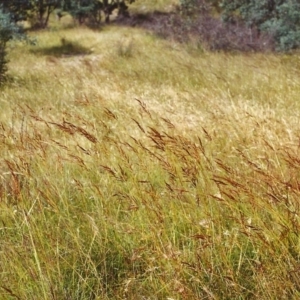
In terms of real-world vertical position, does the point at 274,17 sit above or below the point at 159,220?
above

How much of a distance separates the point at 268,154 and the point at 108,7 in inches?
924

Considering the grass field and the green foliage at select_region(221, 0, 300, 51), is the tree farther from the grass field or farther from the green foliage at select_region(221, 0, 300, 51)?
the grass field

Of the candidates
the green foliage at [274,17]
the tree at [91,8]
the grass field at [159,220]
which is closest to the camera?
the grass field at [159,220]

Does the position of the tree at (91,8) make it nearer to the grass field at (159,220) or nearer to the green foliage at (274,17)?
the green foliage at (274,17)

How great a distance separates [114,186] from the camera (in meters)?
2.53

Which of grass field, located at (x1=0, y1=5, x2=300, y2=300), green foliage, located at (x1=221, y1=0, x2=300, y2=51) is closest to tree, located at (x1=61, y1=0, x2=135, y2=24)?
green foliage, located at (x1=221, y1=0, x2=300, y2=51)

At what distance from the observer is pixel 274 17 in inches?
488

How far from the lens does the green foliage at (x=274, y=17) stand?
32.2 ft

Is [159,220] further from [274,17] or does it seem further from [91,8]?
[91,8]

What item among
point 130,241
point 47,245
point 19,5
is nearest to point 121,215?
point 130,241

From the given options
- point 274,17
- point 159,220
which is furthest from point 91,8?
point 159,220

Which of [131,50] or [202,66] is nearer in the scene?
[202,66]

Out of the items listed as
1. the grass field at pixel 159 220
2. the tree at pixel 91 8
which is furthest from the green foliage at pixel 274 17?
the tree at pixel 91 8

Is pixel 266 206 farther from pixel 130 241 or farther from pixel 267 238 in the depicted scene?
pixel 130 241
